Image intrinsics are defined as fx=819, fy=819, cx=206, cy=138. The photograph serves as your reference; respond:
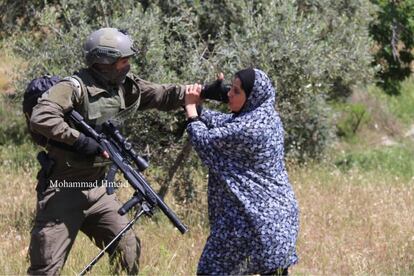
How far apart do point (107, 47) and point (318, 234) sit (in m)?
3.35

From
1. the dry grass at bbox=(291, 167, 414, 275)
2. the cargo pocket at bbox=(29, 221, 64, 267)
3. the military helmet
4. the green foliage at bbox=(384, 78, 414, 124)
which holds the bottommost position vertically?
the green foliage at bbox=(384, 78, 414, 124)

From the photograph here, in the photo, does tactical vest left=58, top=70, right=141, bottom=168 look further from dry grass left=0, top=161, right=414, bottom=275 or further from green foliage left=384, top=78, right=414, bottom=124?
green foliage left=384, top=78, right=414, bottom=124

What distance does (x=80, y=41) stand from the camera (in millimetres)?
7613

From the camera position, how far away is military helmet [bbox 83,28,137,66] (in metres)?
4.83

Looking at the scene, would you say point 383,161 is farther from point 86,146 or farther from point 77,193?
point 86,146


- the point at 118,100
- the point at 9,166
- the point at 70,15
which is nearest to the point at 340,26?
the point at 70,15

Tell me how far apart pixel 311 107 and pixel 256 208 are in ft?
26.0

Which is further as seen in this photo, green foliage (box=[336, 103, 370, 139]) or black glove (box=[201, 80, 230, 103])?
green foliage (box=[336, 103, 370, 139])

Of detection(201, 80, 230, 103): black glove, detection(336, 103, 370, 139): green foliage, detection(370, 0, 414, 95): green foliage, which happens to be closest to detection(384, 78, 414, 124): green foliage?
detection(336, 103, 370, 139): green foliage

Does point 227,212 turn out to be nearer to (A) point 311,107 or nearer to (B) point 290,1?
(B) point 290,1

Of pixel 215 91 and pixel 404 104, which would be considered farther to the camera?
pixel 404 104

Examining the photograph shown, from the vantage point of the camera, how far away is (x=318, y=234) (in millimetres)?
7430

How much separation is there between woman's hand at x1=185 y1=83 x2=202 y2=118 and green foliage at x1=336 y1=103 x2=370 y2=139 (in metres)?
14.3

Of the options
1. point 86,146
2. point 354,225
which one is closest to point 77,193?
point 86,146
